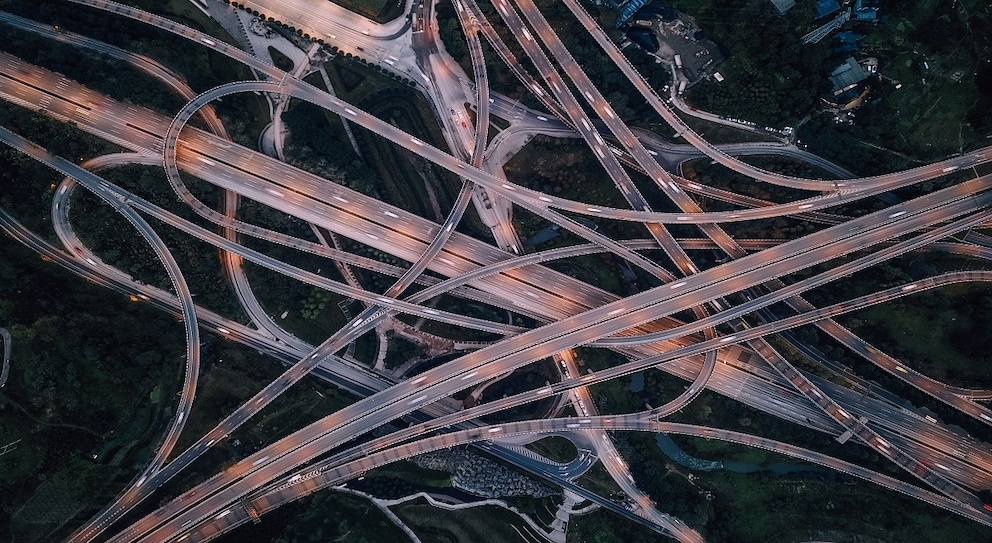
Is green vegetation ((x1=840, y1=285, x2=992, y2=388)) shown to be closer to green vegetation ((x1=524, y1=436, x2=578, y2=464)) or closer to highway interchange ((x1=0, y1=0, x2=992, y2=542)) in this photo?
highway interchange ((x1=0, y1=0, x2=992, y2=542))

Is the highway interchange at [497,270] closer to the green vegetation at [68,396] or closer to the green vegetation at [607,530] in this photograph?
the green vegetation at [607,530]

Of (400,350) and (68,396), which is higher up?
(400,350)

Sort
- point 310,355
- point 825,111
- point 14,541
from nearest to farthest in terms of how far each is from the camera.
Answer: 1. point 14,541
2. point 825,111
3. point 310,355

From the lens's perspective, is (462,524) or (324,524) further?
(462,524)

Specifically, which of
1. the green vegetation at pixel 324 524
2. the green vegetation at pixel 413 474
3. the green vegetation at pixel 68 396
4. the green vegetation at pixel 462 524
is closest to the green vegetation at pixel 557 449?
the green vegetation at pixel 462 524

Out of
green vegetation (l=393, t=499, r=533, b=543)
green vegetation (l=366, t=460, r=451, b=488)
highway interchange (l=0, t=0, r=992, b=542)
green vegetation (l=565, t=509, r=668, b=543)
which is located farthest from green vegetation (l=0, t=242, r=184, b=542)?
green vegetation (l=565, t=509, r=668, b=543)

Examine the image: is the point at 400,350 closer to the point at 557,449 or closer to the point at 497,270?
the point at 497,270

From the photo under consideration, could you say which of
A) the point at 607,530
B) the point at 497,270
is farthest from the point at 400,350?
the point at 607,530

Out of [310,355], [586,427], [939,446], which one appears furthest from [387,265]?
[939,446]

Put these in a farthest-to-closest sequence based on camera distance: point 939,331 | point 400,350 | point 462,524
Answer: point 400,350 < point 462,524 < point 939,331

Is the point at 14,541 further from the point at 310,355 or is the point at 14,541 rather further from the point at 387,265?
the point at 387,265
